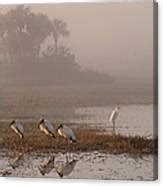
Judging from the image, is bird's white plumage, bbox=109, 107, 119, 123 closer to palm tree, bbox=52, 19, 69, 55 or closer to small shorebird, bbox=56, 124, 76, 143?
small shorebird, bbox=56, 124, 76, 143

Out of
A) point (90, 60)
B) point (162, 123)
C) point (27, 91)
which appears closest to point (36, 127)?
point (27, 91)

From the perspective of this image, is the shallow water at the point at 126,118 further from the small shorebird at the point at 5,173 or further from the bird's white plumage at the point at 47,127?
the small shorebird at the point at 5,173

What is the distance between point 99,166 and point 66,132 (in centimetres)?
13

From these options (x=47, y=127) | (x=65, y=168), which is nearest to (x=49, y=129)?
(x=47, y=127)

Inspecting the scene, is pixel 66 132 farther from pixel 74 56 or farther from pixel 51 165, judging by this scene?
pixel 74 56

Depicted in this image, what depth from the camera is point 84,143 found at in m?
1.75

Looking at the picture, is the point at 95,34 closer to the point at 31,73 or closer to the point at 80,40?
the point at 80,40

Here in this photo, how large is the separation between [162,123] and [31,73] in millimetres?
390

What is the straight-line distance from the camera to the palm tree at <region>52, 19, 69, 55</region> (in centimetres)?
176

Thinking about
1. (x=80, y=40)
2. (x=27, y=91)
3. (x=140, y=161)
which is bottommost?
(x=140, y=161)

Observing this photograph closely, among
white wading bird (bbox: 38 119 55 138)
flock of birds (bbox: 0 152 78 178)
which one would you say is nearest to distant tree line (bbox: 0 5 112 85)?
white wading bird (bbox: 38 119 55 138)

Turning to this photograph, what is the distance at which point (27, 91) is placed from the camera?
1783mm

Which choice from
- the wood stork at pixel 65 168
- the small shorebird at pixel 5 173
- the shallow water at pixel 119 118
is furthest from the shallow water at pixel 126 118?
the small shorebird at pixel 5 173

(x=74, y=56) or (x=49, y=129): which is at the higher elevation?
(x=74, y=56)
